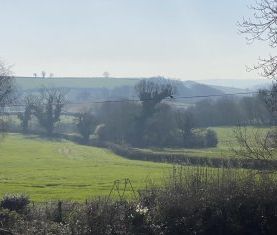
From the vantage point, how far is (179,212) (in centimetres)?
1808

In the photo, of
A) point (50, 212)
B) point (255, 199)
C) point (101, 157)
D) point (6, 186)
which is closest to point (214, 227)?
point (255, 199)

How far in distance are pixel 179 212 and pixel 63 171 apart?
34956mm

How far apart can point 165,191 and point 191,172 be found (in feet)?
5.49

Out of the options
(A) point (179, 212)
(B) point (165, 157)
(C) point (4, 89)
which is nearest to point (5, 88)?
(C) point (4, 89)

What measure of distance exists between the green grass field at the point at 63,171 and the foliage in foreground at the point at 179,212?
13.1 m

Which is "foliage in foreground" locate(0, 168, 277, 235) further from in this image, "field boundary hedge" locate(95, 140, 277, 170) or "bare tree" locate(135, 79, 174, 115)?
"bare tree" locate(135, 79, 174, 115)

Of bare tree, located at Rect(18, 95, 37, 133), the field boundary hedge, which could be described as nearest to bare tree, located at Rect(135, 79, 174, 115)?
the field boundary hedge

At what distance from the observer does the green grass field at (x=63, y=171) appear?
36.8 metres

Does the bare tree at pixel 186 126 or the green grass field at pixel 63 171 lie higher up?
the bare tree at pixel 186 126

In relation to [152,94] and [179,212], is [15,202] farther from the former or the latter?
[152,94]

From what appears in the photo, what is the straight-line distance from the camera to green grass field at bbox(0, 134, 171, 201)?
36.8 meters

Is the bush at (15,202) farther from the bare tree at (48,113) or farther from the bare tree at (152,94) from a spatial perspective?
the bare tree at (48,113)

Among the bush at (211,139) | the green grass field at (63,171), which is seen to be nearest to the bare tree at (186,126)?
the bush at (211,139)

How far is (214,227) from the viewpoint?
58.4ft
